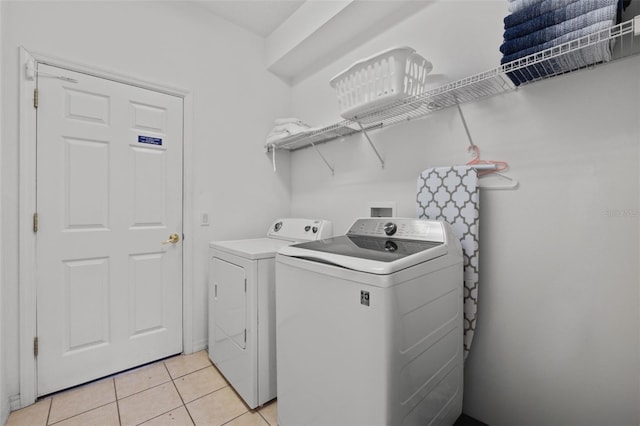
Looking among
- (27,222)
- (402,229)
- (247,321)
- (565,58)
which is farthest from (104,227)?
(565,58)

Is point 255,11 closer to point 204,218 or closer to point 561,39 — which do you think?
point 204,218

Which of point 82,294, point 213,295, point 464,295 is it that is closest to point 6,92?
point 82,294

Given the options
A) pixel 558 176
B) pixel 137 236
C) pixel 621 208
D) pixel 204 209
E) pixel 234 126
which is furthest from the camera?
pixel 234 126

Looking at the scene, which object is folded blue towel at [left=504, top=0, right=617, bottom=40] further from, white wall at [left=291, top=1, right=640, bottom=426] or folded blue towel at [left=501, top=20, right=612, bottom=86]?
white wall at [left=291, top=1, right=640, bottom=426]

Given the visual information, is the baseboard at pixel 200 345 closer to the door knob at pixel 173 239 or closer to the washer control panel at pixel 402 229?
the door knob at pixel 173 239

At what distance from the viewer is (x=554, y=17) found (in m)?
1.02

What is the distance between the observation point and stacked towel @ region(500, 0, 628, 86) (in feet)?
3.10

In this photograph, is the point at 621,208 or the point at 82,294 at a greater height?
the point at 621,208

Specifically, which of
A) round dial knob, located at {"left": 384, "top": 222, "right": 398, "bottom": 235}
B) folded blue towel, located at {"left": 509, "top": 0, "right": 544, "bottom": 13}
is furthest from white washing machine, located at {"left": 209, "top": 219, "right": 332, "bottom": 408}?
folded blue towel, located at {"left": 509, "top": 0, "right": 544, "bottom": 13}

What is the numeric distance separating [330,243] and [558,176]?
1089 mm

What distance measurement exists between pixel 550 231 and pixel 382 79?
1076mm

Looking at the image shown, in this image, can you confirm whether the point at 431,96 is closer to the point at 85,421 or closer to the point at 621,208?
the point at 621,208

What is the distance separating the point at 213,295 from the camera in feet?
6.78

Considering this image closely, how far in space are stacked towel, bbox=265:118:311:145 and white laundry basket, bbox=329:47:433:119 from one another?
693mm
